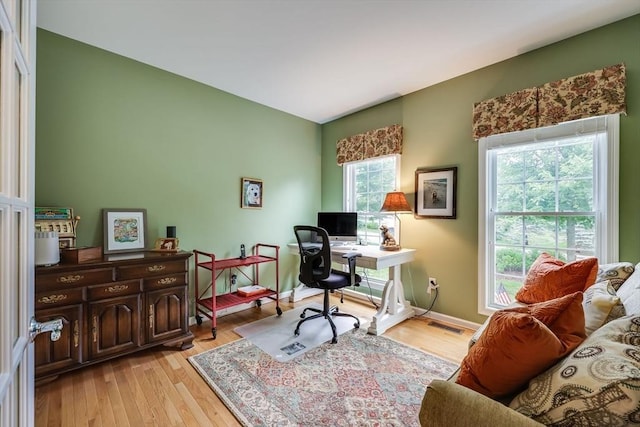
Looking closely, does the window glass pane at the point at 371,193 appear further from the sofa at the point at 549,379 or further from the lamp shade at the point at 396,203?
the sofa at the point at 549,379

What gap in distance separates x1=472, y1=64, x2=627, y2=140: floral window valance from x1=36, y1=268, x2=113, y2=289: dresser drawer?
11.0 ft

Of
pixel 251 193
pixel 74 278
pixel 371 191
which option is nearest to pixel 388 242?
pixel 371 191

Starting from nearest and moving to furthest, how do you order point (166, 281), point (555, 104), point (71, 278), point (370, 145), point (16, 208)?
point (16, 208)
point (71, 278)
point (555, 104)
point (166, 281)
point (370, 145)

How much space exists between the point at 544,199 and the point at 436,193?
2.97 ft

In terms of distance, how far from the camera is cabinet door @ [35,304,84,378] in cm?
179

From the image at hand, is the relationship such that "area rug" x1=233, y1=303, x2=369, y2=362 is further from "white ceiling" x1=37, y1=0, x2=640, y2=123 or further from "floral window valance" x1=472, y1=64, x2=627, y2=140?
"white ceiling" x1=37, y1=0, x2=640, y2=123

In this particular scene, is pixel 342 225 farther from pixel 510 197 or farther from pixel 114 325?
pixel 114 325

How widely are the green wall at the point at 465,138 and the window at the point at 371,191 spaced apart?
23 cm

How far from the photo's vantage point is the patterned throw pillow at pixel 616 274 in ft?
5.27

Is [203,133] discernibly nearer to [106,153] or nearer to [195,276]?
[106,153]

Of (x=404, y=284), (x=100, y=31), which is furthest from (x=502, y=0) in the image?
(x=100, y=31)

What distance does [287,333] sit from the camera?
2.64 meters

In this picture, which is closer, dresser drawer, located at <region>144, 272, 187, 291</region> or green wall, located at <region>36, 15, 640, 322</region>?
green wall, located at <region>36, 15, 640, 322</region>

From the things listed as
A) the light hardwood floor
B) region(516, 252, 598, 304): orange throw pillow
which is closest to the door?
the light hardwood floor
